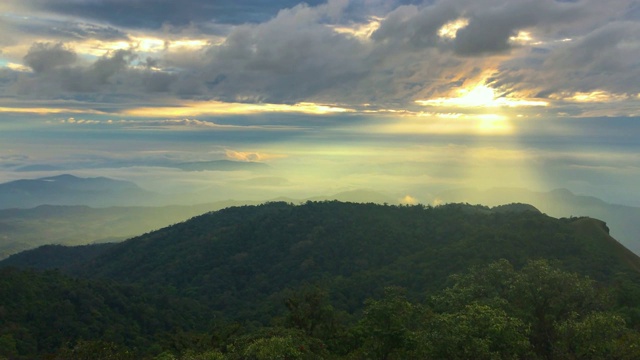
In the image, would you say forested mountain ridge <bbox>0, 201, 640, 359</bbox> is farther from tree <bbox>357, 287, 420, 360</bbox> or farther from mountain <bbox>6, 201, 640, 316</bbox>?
mountain <bbox>6, 201, 640, 316</bbox>

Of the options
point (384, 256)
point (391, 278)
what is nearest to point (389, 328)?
point (391, 278)

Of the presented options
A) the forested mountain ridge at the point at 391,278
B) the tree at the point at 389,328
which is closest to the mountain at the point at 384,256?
the forested mountain ridge at the point at 391,278

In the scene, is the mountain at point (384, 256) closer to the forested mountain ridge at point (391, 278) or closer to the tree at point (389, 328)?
the forested mountain ridge at point (391, 278)

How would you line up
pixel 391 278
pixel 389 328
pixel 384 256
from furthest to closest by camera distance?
pixel 384 256, pixel 391 278, pixel 389 328

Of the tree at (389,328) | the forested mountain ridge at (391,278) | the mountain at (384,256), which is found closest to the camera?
the forested mountain ridge at (391,278)

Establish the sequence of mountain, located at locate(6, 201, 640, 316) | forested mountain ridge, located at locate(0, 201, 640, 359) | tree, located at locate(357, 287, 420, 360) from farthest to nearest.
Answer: mountain, located at locate(6, 201, 640, 316) < tree, located at locate(357, 287, 420, 360) < forested mountain ridge, located at locate(0, 201, 640, 359)

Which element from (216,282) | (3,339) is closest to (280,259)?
(216,282)

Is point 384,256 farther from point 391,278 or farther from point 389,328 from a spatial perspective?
point 389,328

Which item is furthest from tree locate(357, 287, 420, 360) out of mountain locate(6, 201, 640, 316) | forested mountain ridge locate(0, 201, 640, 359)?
mountain locate(6, 201, 640, 316)

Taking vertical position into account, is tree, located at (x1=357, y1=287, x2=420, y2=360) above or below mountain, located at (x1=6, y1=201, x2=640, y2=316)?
above
